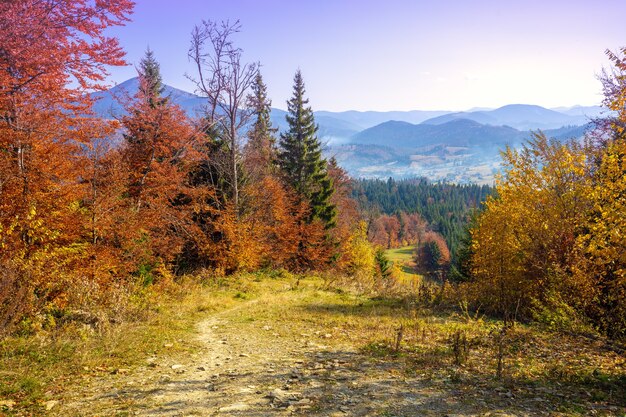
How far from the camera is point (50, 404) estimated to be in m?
5.21

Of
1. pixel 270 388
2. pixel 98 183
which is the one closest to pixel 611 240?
pixel 270 388

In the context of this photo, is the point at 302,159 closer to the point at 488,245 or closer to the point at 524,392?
the point at 488,245

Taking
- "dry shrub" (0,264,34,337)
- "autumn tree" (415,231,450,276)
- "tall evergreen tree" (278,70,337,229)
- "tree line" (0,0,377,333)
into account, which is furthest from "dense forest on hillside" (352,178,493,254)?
"dry shrub" (0,264,34,337)

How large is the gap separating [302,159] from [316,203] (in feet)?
14.7

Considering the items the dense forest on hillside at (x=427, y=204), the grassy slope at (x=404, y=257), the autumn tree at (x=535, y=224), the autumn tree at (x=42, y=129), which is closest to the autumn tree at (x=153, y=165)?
the autumn tree at (x=42, y=129)

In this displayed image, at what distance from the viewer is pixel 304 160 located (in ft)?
105

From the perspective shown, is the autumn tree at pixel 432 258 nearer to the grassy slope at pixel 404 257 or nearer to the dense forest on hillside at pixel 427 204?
the grassy slope at pixel 404 257

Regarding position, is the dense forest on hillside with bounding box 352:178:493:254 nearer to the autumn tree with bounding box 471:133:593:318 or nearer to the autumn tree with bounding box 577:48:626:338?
the autumn tree with bounding box 471:133:593:318

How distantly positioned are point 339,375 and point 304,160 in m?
26.1

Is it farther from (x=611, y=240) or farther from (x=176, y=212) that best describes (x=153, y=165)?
(x=611, y=240)

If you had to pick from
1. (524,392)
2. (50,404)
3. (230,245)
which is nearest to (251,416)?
(50,404)

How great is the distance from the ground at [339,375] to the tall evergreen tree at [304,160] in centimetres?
2103

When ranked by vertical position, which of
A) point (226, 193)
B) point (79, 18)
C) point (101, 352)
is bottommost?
point (101, 352)

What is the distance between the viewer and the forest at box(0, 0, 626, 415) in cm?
828
